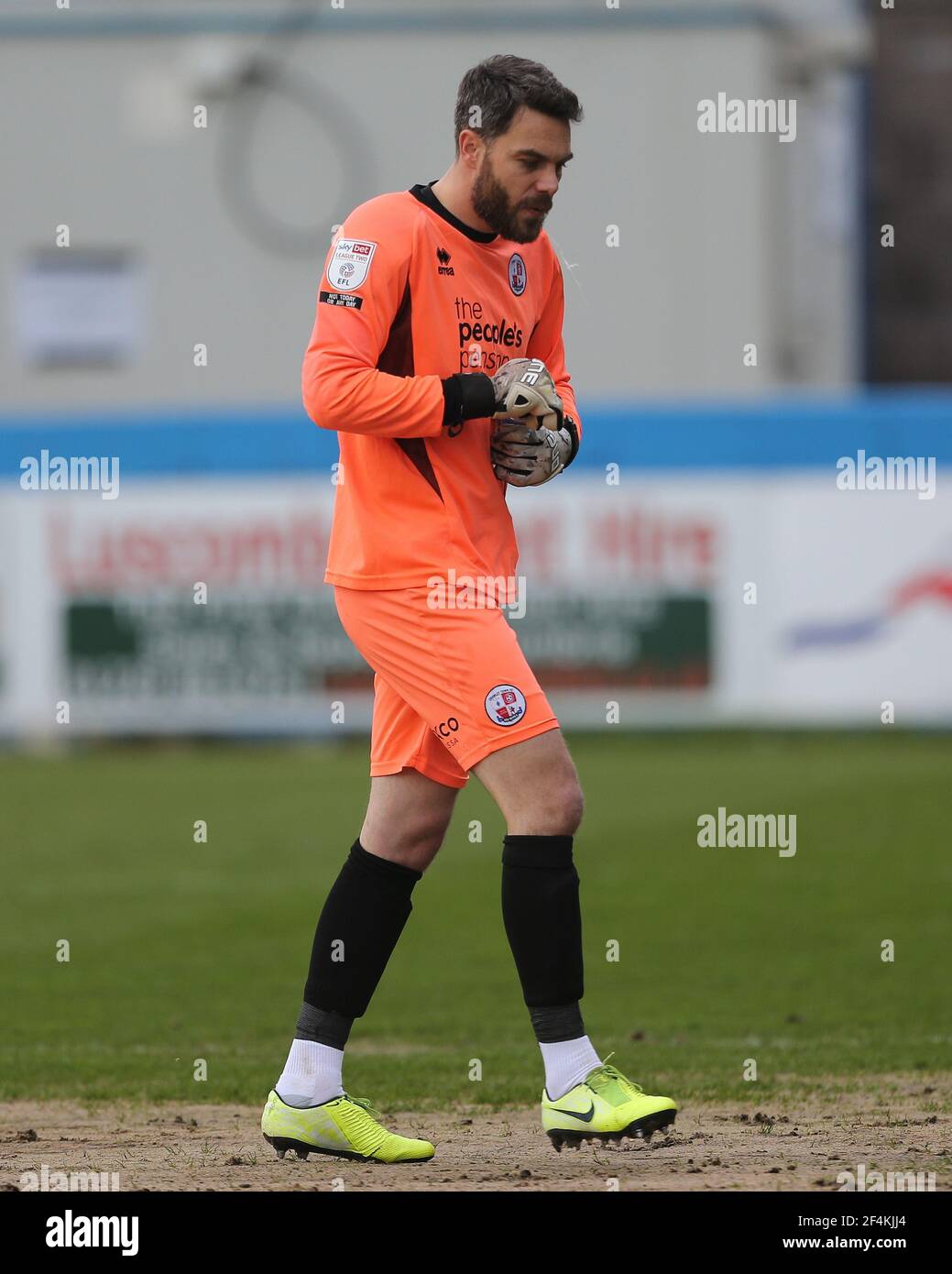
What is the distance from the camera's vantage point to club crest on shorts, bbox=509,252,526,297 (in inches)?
218

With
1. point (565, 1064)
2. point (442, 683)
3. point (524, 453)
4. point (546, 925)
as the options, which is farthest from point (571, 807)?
point (524, 453)

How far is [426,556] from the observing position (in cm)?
533

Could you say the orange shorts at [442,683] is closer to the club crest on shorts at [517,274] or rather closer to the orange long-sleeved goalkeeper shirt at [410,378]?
the orange long-sleeved goalkeeper shirt at [410,378]

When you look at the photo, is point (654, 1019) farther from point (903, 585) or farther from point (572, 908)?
point (903, 585)

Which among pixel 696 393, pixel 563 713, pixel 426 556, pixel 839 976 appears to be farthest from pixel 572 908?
pixel 696 393

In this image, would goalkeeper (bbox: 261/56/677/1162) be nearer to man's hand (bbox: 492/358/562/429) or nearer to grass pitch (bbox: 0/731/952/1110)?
man's hand (bbox: 492/358/562/429)

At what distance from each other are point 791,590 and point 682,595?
0.78 metres

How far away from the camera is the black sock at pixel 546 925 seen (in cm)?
525

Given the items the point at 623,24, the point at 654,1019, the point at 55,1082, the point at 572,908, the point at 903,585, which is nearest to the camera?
the point at 572,908

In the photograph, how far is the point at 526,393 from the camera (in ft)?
17.3

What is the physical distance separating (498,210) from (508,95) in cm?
26

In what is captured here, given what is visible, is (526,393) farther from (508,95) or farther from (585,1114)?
(585,1114)
